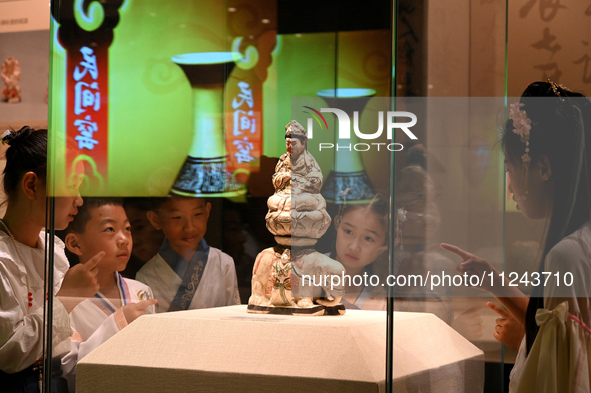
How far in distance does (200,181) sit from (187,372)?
47cm

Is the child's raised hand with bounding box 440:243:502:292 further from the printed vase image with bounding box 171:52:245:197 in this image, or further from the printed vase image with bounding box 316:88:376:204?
the printed vase image with bounding box 171:52:245:197

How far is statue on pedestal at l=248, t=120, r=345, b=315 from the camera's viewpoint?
61.4 inches

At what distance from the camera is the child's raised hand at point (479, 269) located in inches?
58.0

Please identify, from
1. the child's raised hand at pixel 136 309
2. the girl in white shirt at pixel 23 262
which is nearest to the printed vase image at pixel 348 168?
the child's raised hand at pixel 136 309

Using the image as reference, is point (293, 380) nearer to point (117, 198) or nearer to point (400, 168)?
point (400, 168)

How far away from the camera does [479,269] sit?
1.48 meters

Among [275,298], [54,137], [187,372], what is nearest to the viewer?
[187,372]

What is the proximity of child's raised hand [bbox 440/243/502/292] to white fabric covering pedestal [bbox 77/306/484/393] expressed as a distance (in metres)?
0.13

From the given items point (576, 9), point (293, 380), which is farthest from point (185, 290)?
point (576, 9)

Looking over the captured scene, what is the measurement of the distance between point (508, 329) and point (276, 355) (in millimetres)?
518

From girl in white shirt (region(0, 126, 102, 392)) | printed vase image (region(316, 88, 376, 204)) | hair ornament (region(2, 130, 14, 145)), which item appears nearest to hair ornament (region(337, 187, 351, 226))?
printed vase image (region(316, 88, 376, 204))

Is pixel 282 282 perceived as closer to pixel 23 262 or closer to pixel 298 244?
pixel 298 244

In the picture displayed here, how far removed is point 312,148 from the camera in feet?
5.11

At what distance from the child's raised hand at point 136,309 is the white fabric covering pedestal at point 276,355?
23 mm
